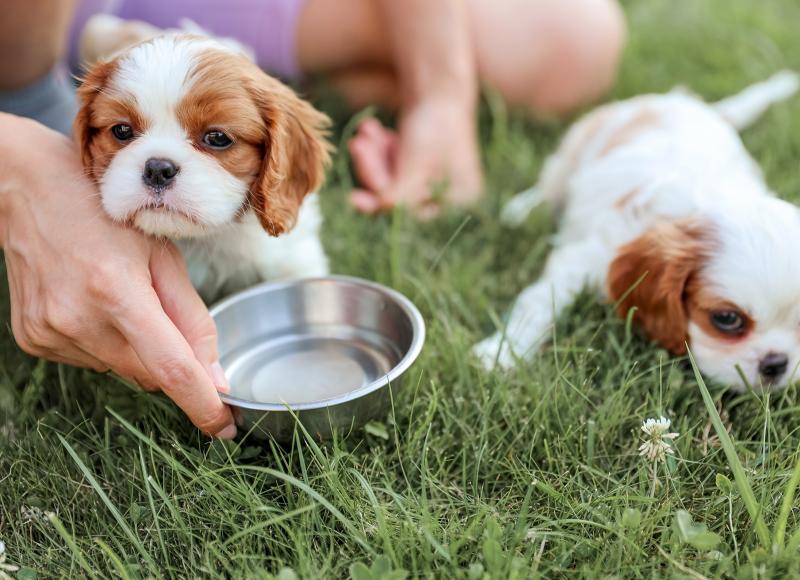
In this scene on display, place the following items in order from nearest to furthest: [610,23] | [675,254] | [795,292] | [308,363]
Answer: [795,292], [675,254], [308,363], [610,23]

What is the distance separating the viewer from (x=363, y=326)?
2719 millimetres

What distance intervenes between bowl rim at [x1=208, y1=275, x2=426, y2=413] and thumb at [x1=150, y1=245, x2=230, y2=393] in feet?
0.36

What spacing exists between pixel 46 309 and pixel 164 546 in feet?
2.23

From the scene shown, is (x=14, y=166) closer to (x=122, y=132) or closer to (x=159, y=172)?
(x=122, y=132)

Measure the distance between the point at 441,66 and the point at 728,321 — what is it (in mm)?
2195

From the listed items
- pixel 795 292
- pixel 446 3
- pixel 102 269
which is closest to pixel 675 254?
pixel 795 292

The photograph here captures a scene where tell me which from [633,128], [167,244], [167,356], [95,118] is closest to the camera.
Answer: [167,356]

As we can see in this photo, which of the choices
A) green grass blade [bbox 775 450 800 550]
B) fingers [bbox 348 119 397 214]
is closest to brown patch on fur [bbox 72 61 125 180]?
fingers [bbox 348 119 397 214]

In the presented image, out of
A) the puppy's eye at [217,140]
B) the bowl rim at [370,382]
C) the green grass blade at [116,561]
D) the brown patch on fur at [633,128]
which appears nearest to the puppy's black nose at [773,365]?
the bowl rim at [370,382]

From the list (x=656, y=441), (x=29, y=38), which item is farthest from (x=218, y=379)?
(x=29, y=38)

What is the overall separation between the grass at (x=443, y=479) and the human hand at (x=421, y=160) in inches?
34.5

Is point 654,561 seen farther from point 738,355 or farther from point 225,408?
point 225,408

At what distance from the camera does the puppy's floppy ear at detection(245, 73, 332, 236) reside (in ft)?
7.55

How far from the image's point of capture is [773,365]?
2.40m
